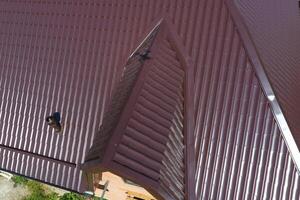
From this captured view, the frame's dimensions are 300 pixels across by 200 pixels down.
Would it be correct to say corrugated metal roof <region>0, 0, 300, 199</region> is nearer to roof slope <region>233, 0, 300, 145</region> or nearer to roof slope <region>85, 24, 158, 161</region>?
roof slope <region>233, 0, 300, 145</region>

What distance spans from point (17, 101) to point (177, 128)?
4219 millimetres

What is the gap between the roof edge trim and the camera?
25.6 ft

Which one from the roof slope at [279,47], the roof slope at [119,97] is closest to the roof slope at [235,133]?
the roof slope at [279,47]

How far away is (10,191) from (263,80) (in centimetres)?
886

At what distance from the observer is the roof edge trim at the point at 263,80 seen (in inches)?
308

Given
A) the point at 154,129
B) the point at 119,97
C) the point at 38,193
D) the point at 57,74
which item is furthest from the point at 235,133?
the point at 38,193

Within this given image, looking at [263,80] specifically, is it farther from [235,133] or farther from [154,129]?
[154,129]

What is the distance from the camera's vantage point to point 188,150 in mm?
8312

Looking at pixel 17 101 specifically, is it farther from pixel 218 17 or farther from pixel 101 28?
pixel 218 17

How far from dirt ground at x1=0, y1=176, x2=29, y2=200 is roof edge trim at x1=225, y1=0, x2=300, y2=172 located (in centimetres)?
846

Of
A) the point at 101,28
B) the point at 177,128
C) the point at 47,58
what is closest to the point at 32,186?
the point at 47,58

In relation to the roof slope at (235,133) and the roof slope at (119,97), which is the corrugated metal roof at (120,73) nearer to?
the roof slope at (235,133)

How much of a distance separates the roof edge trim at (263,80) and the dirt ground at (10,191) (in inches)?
333

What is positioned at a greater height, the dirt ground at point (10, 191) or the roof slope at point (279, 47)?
the roof slope at point (279, 47)
